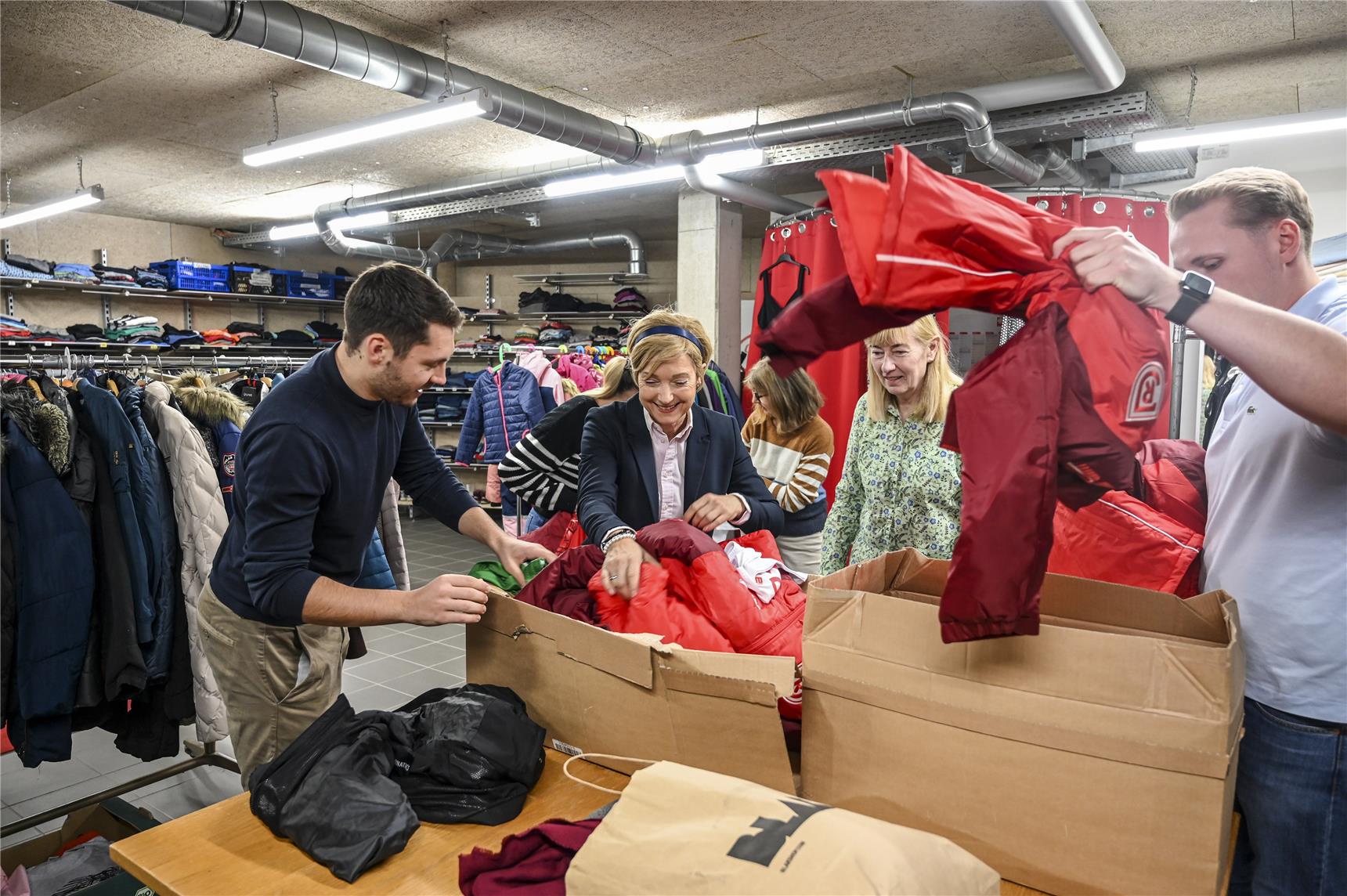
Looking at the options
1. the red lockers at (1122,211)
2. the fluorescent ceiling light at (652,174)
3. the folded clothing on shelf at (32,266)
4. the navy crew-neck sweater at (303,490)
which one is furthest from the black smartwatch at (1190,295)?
the folded clothing on shelf at (32,266)

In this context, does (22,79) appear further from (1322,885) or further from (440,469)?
(1322,885)

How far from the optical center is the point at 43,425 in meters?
2.74

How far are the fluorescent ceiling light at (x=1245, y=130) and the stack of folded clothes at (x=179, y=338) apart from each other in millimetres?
8899

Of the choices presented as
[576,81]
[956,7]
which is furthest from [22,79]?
[956,7]

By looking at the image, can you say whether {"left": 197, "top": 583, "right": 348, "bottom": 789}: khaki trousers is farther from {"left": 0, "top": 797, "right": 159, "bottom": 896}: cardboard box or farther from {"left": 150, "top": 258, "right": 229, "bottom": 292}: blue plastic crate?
{"left": 150, "top": 258, "right": 229, "bottom": 292}: blue plastic crate

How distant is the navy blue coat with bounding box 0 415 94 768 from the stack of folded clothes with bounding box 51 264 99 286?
7.36 metres

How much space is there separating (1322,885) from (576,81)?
18.6 ft

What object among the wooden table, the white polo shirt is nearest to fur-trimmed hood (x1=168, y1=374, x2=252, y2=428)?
the wooden table

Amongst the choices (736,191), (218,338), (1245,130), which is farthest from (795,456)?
(218,338)

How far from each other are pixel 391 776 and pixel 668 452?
1162 mm

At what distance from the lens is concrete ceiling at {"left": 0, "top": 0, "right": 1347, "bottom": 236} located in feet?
14.9

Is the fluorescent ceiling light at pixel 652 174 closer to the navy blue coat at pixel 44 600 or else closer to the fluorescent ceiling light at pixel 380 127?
the fluorescent ceiling light at pixel 380 127

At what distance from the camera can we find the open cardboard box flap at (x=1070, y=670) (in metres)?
1.00

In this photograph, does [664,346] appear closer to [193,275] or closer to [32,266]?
[32,266]
